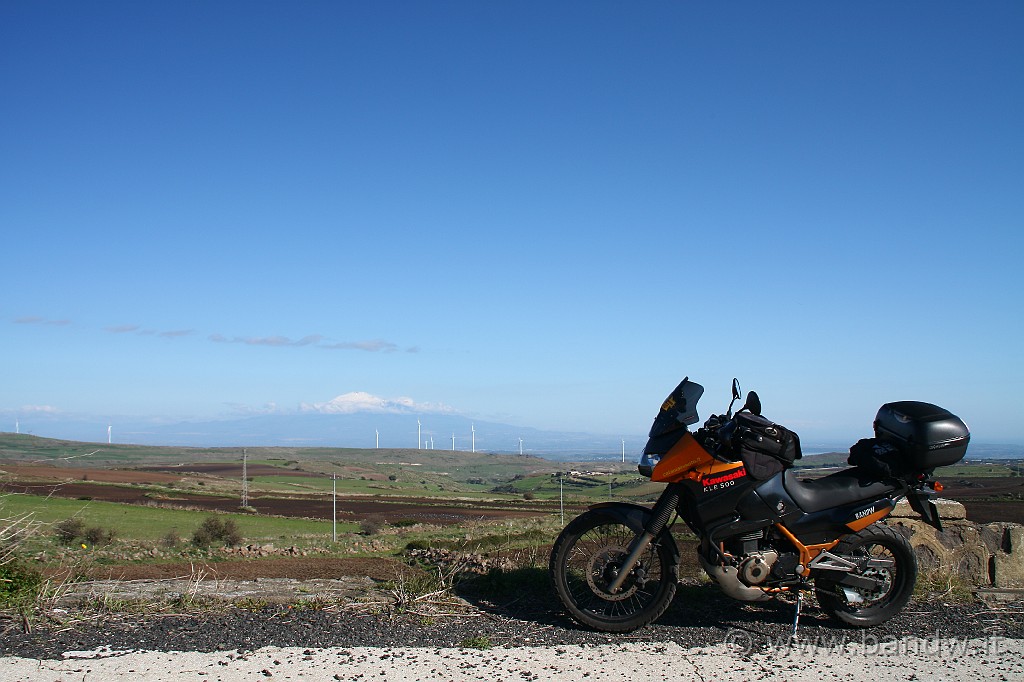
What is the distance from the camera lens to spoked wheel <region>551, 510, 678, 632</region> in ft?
21.3

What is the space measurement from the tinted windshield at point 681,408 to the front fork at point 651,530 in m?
0.49

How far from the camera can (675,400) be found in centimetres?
671

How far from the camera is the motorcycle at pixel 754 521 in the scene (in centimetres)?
653

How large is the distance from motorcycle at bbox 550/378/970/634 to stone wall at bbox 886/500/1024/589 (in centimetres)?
187

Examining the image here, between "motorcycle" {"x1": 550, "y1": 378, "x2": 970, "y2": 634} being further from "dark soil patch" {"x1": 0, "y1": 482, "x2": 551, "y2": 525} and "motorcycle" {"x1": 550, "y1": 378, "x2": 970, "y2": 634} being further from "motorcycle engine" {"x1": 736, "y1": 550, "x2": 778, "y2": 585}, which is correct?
"dark soil patch" {"x1": 0, "y1": 482, "x2": 551, "y2": 525}

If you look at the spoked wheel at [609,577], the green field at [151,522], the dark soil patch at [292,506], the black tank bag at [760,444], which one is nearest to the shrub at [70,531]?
the green field at [151,522]

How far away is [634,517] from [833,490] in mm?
1695

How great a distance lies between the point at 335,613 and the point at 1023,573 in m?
7.17

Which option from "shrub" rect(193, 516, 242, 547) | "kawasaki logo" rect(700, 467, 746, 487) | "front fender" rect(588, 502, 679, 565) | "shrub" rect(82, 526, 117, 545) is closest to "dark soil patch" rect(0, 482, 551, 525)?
"shrub" rect(193, 516, 242, 547)

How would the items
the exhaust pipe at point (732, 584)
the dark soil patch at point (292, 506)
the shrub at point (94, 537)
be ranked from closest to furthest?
the exhaust pipe at point (732, 584), the shrub at point (94, 537), the dark soil patch at point (292, 506)

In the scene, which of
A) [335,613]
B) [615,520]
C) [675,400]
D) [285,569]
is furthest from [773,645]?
[285,569]

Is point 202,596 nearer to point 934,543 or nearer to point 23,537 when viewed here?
point 23,537

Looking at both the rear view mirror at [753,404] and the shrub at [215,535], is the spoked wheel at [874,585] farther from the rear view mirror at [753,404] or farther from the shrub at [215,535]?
the shrub at [215,535]

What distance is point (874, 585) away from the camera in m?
6.76
